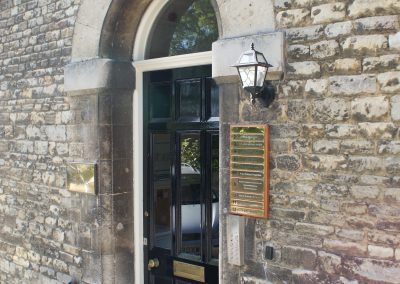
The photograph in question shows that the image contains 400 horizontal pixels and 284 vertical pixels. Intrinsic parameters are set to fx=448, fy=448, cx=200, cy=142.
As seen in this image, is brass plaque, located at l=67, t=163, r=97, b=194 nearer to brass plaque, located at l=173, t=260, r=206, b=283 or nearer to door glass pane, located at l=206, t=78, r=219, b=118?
brass plaque, located at l=173, t=260, r=206, b=283

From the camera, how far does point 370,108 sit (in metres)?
3.11

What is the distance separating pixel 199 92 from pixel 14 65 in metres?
2.99

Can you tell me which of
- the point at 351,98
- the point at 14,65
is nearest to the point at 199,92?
the point at 351,98

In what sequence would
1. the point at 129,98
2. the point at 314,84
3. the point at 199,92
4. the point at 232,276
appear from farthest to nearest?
1. the point at 129,98
2. the point at 199,92
3. the point at 232,276
4. the point at 314,84

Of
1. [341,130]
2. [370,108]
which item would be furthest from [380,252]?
[370,108]

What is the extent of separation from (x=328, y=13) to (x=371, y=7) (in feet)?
1.03

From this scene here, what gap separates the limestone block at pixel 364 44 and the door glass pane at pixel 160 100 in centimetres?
215

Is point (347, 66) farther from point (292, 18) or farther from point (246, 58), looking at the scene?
point (246, 58)

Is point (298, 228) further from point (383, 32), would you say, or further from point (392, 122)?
point (383, 32)

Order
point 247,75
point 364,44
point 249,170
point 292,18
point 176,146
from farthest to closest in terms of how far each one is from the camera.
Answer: point 176,146, point 249,170, point 292,18, point 247,75, point 364,44

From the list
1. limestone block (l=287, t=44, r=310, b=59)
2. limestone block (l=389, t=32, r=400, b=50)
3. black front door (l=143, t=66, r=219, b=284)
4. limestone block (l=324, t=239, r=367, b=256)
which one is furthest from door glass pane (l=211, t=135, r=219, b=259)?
limestone block (l=389, t=32, r=400, b=50)

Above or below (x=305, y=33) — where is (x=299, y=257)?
below

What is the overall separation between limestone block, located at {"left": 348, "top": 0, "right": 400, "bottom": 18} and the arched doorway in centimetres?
158

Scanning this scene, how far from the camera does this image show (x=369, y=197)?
3121mm
